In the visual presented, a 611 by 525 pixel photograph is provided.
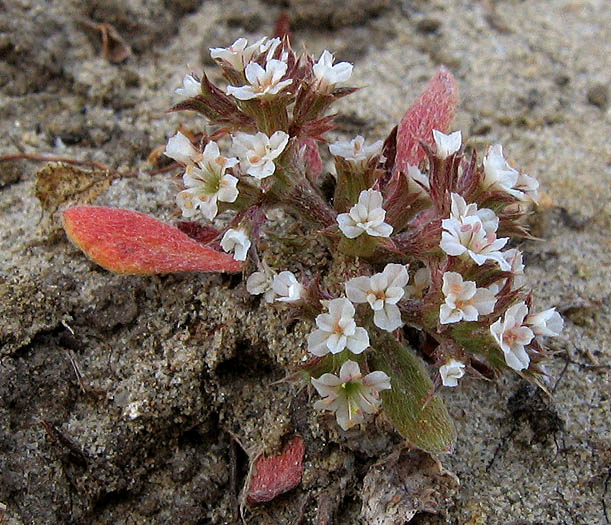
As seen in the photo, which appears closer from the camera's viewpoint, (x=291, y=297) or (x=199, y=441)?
(x=291, y=297)

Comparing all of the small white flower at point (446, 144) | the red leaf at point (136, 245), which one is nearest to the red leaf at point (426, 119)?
the small white flower at point (446, 144)

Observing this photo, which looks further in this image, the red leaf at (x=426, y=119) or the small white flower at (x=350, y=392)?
the red leaf at (x=426, y=119)

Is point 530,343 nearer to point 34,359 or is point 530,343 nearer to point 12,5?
point 34,359

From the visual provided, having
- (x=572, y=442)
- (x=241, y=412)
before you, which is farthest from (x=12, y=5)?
A: (x=572, y=442)

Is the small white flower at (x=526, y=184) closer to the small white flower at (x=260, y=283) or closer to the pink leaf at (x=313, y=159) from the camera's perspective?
the pink leaf at (x=313, y=159)

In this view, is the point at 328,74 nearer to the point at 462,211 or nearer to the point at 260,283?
the point at 462,211

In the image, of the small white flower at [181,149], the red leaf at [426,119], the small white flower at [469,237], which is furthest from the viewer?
the red leaf at [426,119]

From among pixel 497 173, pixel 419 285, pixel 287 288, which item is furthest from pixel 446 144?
pixel 287 288
